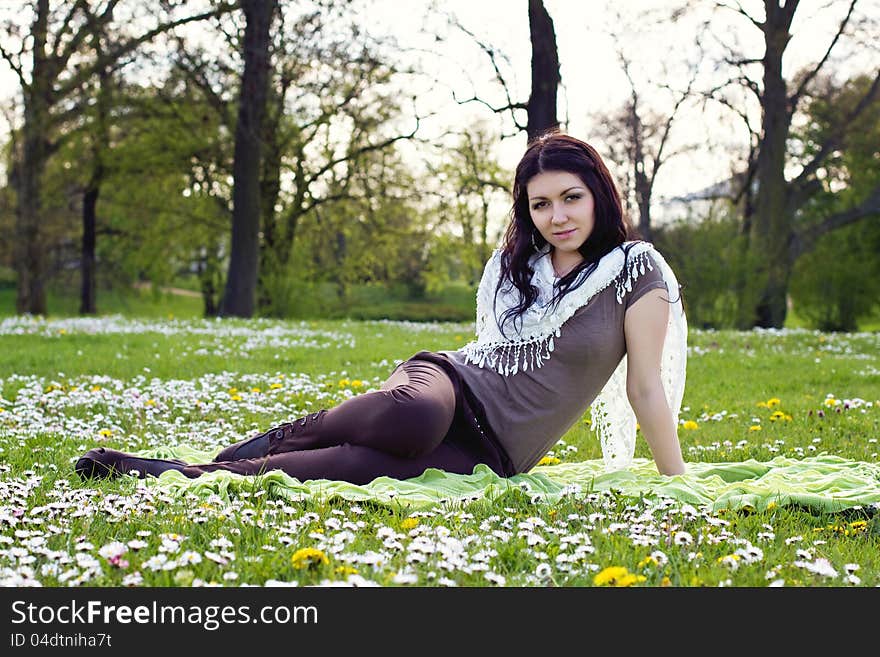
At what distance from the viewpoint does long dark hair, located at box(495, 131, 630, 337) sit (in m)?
4.31

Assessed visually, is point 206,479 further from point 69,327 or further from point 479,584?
point 69,327

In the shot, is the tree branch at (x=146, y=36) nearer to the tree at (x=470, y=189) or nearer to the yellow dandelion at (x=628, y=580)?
the tree at (x=470, y=189)

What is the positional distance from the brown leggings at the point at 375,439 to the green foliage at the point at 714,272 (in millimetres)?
16291

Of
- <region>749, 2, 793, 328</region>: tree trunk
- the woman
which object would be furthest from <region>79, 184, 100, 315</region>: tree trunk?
the woman

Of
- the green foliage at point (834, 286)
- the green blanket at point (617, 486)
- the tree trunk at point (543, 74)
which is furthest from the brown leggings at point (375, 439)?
the green foliage at point (834, 286)

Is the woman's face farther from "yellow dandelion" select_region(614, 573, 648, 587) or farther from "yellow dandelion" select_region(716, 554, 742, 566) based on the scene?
"yellow dandelion" select_region(614, 573, 648, 587)

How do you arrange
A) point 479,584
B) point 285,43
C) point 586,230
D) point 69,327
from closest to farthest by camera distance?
point 479,584
point 586,230
point 69,327
point 285,43

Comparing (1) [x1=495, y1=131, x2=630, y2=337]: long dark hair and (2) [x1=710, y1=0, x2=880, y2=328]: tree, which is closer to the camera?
(1) [x1=495, y1=131, x2=630, y2=337]: long dark hair

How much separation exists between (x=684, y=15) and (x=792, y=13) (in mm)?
2633

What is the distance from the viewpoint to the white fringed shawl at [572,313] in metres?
4.34

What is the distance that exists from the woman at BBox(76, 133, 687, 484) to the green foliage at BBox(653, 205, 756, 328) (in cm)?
1568

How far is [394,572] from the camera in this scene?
250cm
